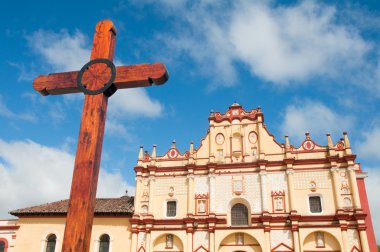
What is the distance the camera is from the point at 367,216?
22969mm

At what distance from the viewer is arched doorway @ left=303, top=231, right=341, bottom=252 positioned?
22.7m

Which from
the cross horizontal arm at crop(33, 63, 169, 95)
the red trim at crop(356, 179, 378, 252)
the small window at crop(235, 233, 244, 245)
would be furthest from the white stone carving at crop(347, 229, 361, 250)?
the cross horizontal arm at crop(33, 63, 169, 95)

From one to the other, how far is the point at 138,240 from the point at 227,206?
255 inches

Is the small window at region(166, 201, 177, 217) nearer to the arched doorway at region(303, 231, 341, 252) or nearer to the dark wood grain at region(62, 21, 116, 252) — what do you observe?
the arched doorway at region(303, 231, 341, 252)

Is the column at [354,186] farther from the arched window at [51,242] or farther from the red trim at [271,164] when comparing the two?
the arched window at [51,242]

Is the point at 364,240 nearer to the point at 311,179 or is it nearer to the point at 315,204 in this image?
the point at 315,204

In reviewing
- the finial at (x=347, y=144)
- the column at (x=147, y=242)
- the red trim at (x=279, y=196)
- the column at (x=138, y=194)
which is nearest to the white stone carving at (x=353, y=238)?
the red trim at (x=279, y=196)

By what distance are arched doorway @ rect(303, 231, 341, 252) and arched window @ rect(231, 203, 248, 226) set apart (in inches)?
159

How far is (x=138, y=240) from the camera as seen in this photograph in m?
24.9

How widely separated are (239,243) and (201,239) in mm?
2494

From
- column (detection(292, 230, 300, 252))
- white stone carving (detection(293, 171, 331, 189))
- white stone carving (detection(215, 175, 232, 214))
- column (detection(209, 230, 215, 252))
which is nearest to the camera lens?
column (detection(292, 230, 300, 252))

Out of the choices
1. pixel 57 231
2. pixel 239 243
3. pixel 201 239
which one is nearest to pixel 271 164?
pixel 239 243

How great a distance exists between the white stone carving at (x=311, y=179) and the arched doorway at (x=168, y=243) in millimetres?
8736

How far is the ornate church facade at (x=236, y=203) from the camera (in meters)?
23.1
